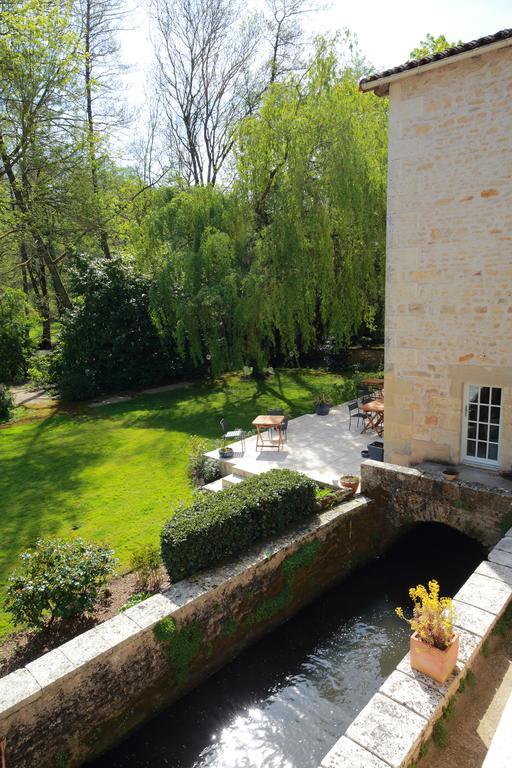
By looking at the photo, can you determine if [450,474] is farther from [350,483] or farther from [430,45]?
[430,45]

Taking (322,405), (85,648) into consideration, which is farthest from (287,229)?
(85,648)

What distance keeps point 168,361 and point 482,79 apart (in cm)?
1496

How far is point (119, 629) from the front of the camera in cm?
537

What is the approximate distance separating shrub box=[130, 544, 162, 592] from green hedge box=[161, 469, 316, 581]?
1.41ft

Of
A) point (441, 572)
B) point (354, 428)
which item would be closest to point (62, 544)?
point (441, 572)

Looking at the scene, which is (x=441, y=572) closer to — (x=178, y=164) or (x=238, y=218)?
(x=238, y=218)

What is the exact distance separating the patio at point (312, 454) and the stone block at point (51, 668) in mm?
5093

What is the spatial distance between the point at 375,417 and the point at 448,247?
5642 millimetres

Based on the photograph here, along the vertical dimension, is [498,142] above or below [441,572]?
above

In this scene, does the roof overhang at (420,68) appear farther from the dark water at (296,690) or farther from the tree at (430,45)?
the tree at (430,45)

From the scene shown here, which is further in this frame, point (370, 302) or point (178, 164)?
point (178, 164)

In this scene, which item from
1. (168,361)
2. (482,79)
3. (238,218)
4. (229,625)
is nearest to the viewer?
(229,625)

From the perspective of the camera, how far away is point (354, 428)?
12.8 metres

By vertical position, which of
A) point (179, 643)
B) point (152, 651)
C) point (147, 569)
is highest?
point (147, 569)
